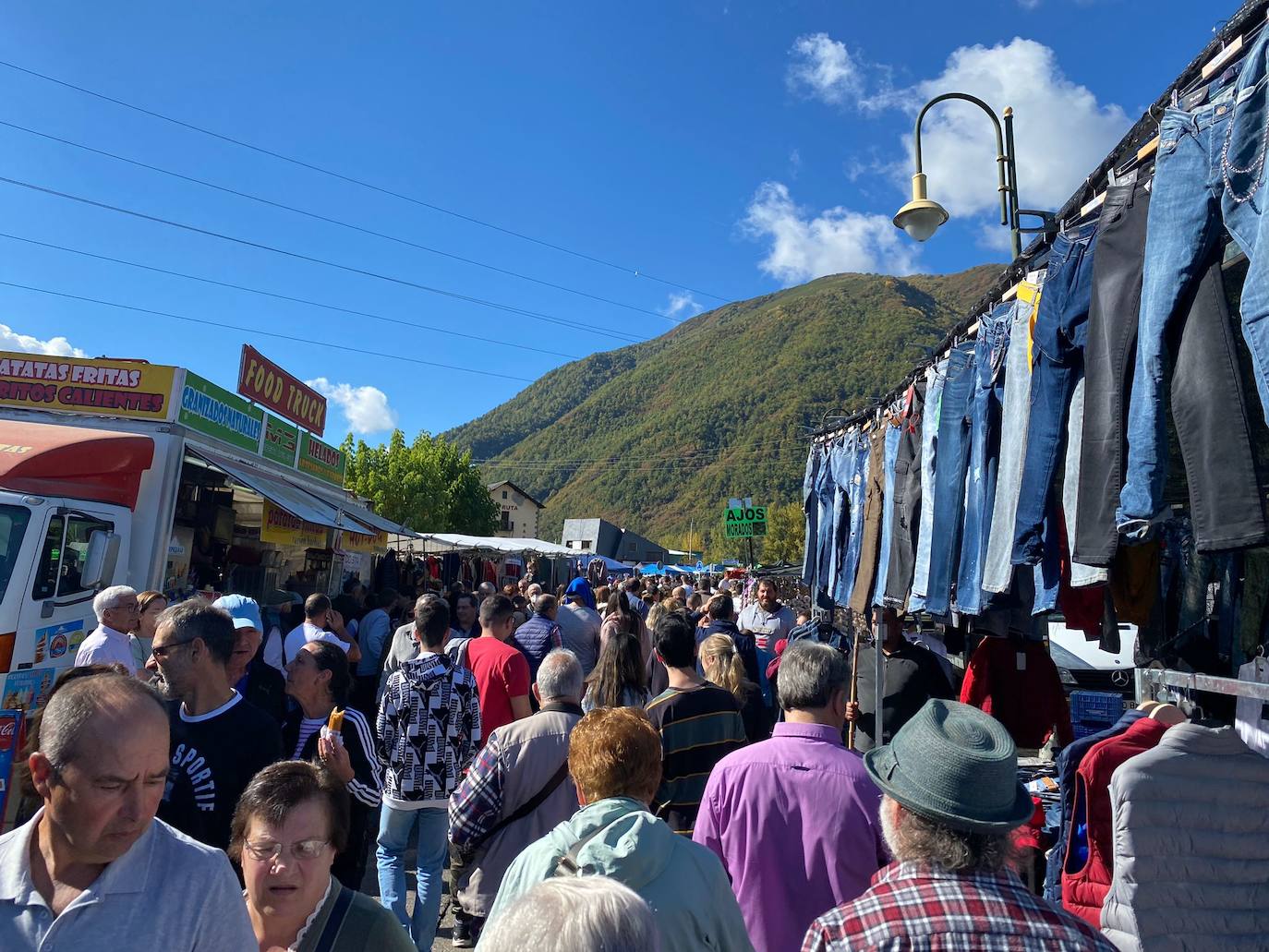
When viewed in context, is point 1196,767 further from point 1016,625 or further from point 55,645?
point 55,645

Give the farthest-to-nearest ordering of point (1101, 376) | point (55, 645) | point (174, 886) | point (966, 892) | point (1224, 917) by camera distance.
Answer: point (55, 645)
point (1101, 376)
point (1224, 917)
point (966, 892)
point (174, 886)

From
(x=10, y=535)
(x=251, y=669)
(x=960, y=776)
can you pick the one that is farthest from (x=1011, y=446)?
(x=10, y=535)

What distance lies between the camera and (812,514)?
9.38 meters

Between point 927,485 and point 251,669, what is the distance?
4.14m

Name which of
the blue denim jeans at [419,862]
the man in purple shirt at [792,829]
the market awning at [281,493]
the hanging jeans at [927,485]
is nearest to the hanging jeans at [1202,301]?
the man in purple shirt at [792,829]

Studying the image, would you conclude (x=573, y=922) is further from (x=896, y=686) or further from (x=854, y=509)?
(x=854, y=509)

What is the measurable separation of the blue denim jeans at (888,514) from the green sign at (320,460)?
518 inches

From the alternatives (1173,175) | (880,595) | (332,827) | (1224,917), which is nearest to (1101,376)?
(1173,175)

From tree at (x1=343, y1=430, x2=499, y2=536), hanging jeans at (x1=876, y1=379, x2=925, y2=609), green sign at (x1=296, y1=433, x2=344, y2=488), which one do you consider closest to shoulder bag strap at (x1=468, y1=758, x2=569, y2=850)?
hanging jeans at (x1=876, y1=379, x2=925, y2=609)

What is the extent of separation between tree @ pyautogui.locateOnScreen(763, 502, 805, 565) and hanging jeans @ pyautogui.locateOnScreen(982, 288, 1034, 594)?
5336 cm

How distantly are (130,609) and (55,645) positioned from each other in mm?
1479

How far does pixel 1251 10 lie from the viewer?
238 centimetres

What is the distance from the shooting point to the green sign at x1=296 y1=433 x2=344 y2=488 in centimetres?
1684

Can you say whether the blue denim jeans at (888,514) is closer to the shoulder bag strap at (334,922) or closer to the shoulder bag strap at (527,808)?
the shoulder bag strap at (527,808)
